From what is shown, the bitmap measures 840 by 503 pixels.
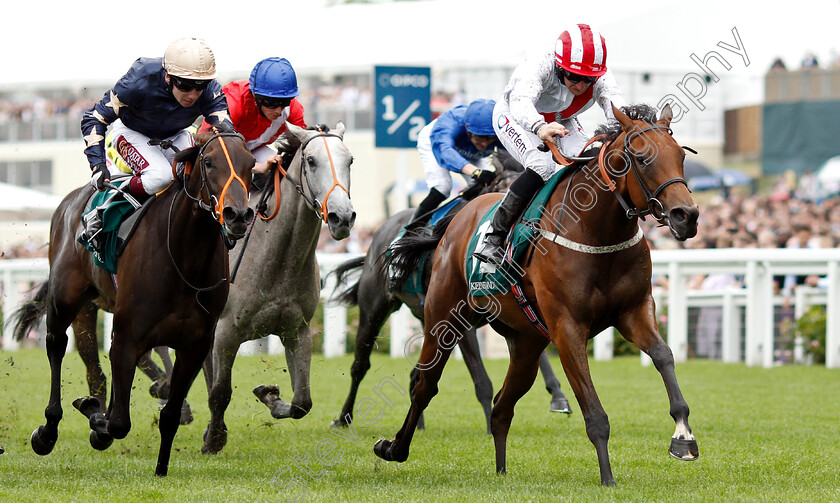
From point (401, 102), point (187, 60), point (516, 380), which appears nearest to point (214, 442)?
point (516, 380)

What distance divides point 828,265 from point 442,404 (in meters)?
4.52

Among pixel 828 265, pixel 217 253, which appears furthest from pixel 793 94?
pixel 217 253

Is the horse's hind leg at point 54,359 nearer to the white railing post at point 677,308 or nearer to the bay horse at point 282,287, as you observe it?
the bay horse at point 282,287

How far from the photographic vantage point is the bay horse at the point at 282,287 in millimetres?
6168

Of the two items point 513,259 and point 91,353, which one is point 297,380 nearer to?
point 91,353

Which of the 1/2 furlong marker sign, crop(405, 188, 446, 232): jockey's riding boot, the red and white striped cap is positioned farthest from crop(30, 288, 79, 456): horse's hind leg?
the 1/2 furlong marker sign

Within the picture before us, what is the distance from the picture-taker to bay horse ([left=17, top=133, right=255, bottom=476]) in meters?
5.21

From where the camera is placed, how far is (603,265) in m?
5.12

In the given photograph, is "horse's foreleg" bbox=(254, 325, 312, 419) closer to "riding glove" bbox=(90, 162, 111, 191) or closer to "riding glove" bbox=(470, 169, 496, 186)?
"riding glove" bbox=(90, 162, 111, 191)

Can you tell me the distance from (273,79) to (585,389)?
2.52 metres

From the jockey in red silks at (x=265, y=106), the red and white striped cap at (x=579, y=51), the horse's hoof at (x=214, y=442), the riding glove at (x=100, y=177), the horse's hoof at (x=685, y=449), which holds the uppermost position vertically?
the red and white striped cap at (x=579, y=51)

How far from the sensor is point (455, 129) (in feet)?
25.9

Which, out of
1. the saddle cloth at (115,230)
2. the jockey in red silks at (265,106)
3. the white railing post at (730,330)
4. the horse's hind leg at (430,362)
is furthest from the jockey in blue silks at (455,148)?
the white railing post at (730,330)

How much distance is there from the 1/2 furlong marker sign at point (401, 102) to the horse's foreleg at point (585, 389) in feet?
22.1
